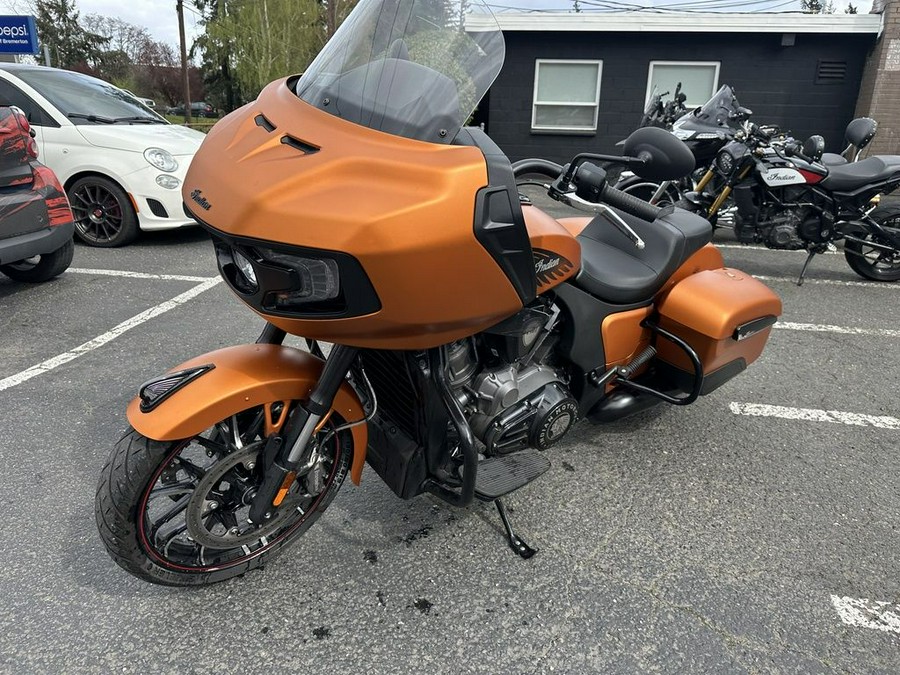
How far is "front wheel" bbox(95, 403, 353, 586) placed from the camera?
1.69 meters

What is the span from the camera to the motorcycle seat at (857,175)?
216 inches

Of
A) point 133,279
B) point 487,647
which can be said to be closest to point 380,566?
point 487,647

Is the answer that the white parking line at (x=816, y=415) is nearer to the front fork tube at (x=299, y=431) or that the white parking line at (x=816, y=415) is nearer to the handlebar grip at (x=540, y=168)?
the handlebar grip at (x=540, y=168)

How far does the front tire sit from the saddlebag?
4413 mm

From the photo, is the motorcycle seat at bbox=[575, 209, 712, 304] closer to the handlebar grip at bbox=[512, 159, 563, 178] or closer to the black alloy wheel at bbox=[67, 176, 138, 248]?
the handlebar grip at bbox=[512, 159, 563, 178]

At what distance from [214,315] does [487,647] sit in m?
3.24

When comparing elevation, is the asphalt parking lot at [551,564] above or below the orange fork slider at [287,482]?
below

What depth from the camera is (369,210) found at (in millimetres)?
1371

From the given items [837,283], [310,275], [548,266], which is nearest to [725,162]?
[837,283]

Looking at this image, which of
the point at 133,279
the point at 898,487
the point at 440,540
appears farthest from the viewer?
the point at 133,279

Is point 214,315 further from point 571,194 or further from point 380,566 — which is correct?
point 571,194

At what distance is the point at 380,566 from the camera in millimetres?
2076

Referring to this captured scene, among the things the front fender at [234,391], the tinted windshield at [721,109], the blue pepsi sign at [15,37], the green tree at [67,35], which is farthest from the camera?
the green tree at [67,35]

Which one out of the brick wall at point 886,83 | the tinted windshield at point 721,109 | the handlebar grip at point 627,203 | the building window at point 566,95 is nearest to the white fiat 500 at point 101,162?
the handlebar grip at point 627,203
